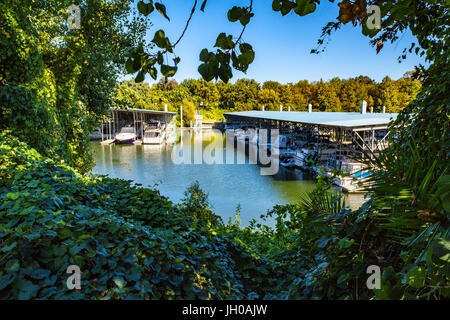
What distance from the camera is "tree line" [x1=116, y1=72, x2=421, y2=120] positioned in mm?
51094

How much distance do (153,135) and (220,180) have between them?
18998 mm

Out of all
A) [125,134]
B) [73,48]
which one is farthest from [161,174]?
[125,134]

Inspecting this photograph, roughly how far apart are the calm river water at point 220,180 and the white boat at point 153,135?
648 centimetres

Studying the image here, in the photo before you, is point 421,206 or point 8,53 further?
point 8,53

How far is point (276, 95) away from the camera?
2429 inches

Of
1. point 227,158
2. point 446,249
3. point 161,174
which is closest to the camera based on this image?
point 446,249

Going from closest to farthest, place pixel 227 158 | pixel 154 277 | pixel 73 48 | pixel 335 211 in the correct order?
pixel 154 277, pixel 335 211, pixel 73 48, pixel 227 158

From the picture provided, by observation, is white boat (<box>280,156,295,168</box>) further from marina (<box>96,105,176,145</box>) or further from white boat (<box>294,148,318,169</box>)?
marina (<box>96,105,176,145</box>)

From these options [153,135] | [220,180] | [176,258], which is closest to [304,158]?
[220,180]
